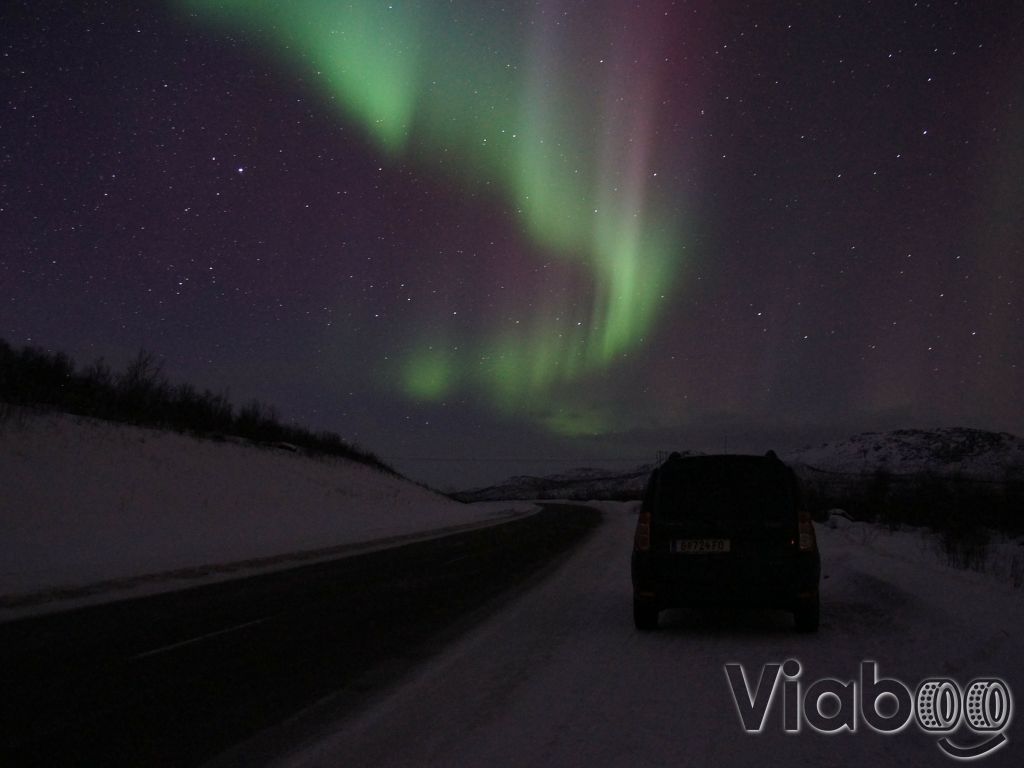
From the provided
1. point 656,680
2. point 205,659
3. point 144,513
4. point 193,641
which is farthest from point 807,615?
point 144,513

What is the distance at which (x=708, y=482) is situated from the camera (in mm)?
9500

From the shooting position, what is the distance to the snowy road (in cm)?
501

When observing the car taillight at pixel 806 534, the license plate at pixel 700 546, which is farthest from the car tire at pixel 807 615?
the license plate at pixel 700 546

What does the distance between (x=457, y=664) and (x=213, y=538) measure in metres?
19.2

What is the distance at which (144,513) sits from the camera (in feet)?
82.1

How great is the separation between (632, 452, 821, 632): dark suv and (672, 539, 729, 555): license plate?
0.03 feet

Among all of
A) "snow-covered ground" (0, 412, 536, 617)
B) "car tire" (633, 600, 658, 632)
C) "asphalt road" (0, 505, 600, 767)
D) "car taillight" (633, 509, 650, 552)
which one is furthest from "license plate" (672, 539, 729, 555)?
"snow-covered ground" (0, 412, 536, 617)

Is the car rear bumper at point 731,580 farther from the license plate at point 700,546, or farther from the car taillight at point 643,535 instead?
the car taillight at point 643,535

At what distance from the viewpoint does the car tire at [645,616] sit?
30.7 feet

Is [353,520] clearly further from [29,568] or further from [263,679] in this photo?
[263,679]

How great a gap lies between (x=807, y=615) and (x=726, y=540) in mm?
1191

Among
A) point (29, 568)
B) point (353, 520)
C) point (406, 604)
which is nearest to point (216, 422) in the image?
point (353, 520)

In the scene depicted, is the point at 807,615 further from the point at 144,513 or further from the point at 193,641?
the point at 144,513

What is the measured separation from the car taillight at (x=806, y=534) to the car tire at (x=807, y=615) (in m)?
0.52
